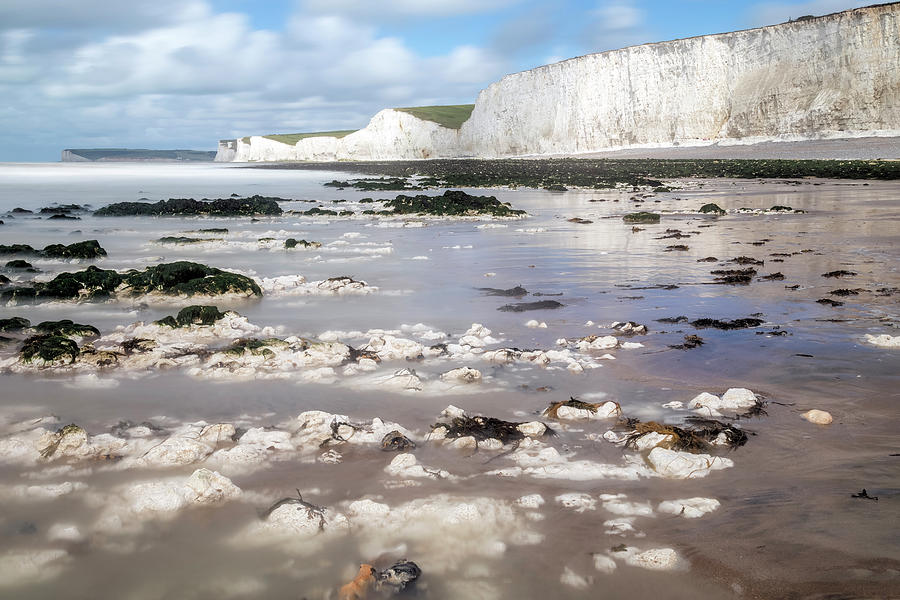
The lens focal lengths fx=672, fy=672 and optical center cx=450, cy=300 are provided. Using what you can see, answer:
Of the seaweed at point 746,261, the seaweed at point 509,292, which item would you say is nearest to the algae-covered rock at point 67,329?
the seaweed at point 509,292

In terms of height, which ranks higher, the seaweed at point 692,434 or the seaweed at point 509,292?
the seaweed at point 509,292

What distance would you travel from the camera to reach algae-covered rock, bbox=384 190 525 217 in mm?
18953

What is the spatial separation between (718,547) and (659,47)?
72.4m

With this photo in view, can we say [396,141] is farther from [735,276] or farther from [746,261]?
[735,276]

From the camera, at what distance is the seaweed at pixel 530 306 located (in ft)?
24.3

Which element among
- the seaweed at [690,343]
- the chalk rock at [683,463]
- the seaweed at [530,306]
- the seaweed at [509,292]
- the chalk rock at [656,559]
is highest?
the seaweed at [509,292]

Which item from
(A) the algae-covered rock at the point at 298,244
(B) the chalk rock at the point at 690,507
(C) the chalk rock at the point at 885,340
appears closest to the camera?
(B) the chalk rock at the point at 690,507

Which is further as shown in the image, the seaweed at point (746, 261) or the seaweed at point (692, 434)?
the seaweed at point (746, 261)

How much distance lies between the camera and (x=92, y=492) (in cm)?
337

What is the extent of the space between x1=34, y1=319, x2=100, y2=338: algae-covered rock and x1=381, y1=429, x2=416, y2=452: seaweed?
386cm

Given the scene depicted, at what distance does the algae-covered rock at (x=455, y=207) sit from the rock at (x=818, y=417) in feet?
48.0

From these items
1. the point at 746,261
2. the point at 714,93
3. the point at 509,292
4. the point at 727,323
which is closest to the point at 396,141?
the point at 714,93

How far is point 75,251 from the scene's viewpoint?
37.4 feet

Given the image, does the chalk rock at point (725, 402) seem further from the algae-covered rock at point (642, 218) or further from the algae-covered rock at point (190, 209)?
the algae-covered rock at point (190, 209)
